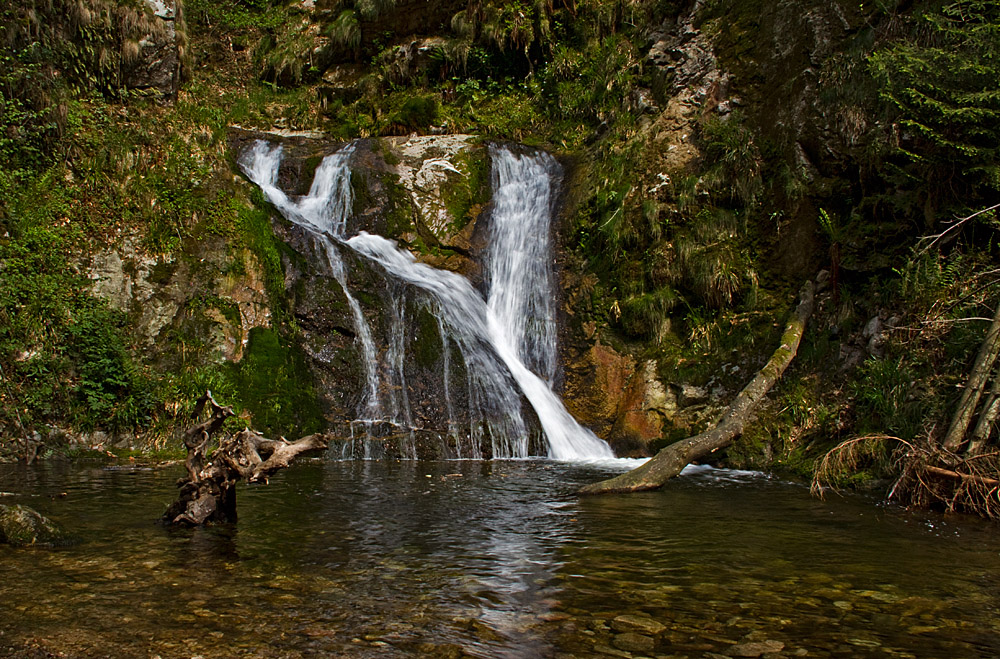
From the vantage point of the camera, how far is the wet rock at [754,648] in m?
2.71

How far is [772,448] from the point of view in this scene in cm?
806

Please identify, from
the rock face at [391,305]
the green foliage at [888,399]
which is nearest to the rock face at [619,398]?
the rock face at [391,305]

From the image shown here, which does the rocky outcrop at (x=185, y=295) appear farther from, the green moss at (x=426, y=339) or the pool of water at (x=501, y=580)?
the pool of water at (x=501, y=580)

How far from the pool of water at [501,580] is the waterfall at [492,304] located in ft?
11.3

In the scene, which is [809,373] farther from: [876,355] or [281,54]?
[281,54]

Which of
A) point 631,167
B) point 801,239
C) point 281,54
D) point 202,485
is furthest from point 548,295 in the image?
point 281,54

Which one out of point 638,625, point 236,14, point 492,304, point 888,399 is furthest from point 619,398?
point 236,14

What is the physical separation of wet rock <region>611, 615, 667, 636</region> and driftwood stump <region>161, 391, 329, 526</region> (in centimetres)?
241

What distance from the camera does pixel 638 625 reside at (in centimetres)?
301

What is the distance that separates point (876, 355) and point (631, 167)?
5.54m

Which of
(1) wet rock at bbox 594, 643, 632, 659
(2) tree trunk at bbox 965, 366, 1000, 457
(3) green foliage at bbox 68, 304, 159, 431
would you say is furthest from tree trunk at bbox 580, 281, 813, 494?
(3) green foliage at bbox 68, 304, 159, 431

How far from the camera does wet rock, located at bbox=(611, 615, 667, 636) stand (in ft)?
9.69

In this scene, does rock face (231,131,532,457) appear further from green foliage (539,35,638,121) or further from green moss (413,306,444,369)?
green foliage (539,35,638,121)

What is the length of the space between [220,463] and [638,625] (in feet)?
10.4
